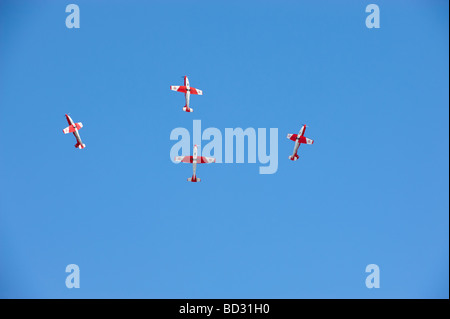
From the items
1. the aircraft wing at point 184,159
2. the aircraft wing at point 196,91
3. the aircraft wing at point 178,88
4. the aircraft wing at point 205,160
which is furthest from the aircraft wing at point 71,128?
the aircraft wing at point 205,160

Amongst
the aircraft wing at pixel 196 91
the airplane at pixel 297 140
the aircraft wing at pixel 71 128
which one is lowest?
the airplane at pixel 297 140

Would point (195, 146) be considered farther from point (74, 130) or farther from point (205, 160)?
point (74, 130)

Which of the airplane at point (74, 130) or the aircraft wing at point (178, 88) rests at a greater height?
the aircraft wing at point (178, 88)

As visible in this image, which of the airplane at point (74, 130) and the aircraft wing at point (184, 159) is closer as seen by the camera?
the aircraft wing at point (184, 159)

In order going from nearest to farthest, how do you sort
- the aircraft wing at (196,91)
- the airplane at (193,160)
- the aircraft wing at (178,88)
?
1. the airplane at (193,160)
2. the aircraft wing at (178,88)
3. the aircraft wing at (196,91)

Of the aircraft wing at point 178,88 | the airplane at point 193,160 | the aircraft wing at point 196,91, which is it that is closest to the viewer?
the airplane at point 193,160

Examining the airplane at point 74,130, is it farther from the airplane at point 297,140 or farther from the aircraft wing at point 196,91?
the airplane at point 297,140
